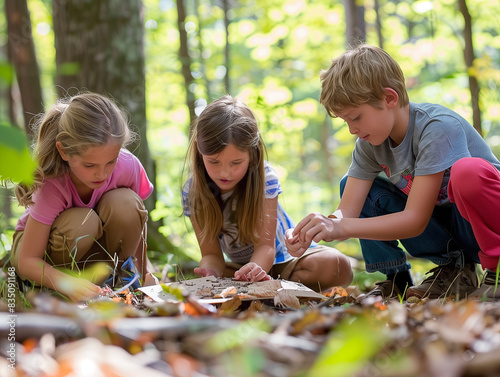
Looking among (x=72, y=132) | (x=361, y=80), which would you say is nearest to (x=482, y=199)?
(x=361, y=80)

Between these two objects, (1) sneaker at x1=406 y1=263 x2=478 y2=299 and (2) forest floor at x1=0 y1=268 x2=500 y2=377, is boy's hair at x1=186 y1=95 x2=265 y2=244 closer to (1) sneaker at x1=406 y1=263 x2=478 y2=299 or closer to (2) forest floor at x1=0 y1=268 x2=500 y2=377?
(1) sneaker at x1=406 y1=263 x2=478 y2=299

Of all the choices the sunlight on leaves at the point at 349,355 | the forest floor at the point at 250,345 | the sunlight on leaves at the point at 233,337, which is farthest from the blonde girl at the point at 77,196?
the sunlight on leaves at the point at 349,355

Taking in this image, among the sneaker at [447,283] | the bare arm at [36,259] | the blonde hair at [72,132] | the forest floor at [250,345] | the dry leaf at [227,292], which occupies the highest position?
the blonde hair at [72,132]

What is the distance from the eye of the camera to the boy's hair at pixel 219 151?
2.38m

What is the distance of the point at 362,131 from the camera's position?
2131 millimetres

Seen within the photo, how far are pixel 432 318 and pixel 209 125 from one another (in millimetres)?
1520

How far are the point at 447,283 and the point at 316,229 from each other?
0.78m

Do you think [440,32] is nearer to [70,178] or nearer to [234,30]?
[234,30]

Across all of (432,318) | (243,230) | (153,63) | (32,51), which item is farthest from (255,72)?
(432,318)

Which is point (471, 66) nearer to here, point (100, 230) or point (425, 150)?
point (425, 150)

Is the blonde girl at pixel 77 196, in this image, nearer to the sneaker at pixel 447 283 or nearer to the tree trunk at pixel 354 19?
the sneaker at pixel 447 283

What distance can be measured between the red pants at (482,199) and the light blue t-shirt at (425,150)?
0.13 m

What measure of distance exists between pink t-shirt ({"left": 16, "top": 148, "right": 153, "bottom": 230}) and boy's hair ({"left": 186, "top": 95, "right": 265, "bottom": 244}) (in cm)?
31

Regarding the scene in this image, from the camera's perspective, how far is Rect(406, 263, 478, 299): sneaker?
2.15 metres
